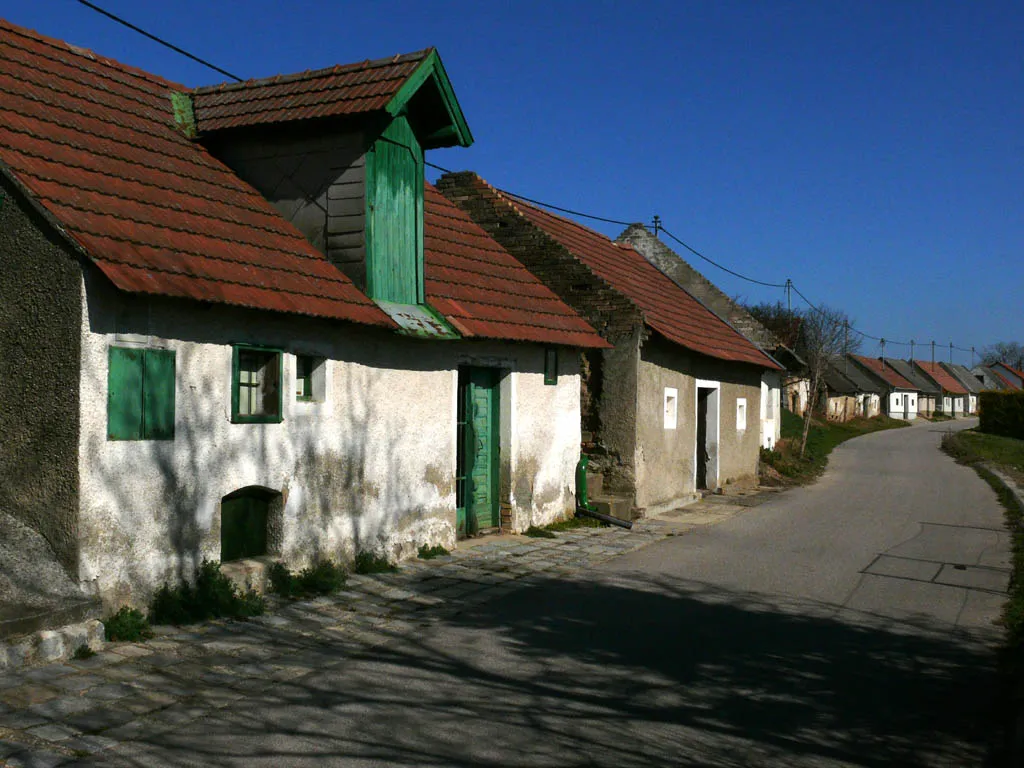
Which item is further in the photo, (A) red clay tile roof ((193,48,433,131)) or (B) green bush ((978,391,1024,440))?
(B) green bush ((978,391,1024,440))

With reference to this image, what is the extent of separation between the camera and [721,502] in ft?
59.3

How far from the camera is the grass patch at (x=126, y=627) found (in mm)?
6938

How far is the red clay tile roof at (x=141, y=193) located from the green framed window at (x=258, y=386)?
574 mm

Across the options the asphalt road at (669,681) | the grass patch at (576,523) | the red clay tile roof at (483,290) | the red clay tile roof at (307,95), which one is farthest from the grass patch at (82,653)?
the grass patch at (576,523)

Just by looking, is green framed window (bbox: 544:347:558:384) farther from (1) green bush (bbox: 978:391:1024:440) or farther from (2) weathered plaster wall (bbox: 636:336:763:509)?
(1) green bush (bbox: 978:391:1024:440)

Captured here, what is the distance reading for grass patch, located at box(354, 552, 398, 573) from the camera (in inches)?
385

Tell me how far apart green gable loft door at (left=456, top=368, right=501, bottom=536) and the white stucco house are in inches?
1.2

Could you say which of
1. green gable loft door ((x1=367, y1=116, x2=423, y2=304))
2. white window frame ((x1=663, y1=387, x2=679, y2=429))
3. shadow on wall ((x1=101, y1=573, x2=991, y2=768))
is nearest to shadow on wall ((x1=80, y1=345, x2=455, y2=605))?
shadow on wall ((x1=101, y1=573, x2=991, y2=768))

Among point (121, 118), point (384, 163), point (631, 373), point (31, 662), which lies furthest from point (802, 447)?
point (31, 662)

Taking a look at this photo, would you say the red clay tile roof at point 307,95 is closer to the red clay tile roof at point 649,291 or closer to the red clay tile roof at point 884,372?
the red clay tile roof at point 649,291

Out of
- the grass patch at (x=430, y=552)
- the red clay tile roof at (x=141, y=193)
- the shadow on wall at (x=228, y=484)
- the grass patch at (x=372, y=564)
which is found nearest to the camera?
the shadow on wall at (x=228, y=484)

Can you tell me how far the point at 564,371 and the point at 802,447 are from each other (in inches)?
705

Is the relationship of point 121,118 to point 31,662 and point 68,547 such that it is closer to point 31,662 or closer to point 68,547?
point 68,547

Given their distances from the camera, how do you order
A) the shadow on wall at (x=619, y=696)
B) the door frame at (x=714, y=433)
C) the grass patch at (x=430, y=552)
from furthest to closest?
the door frame at (x=714, y=433) < the grass patch at (x=430, y=552) < the shadow on wall at (x=619, y=696)
